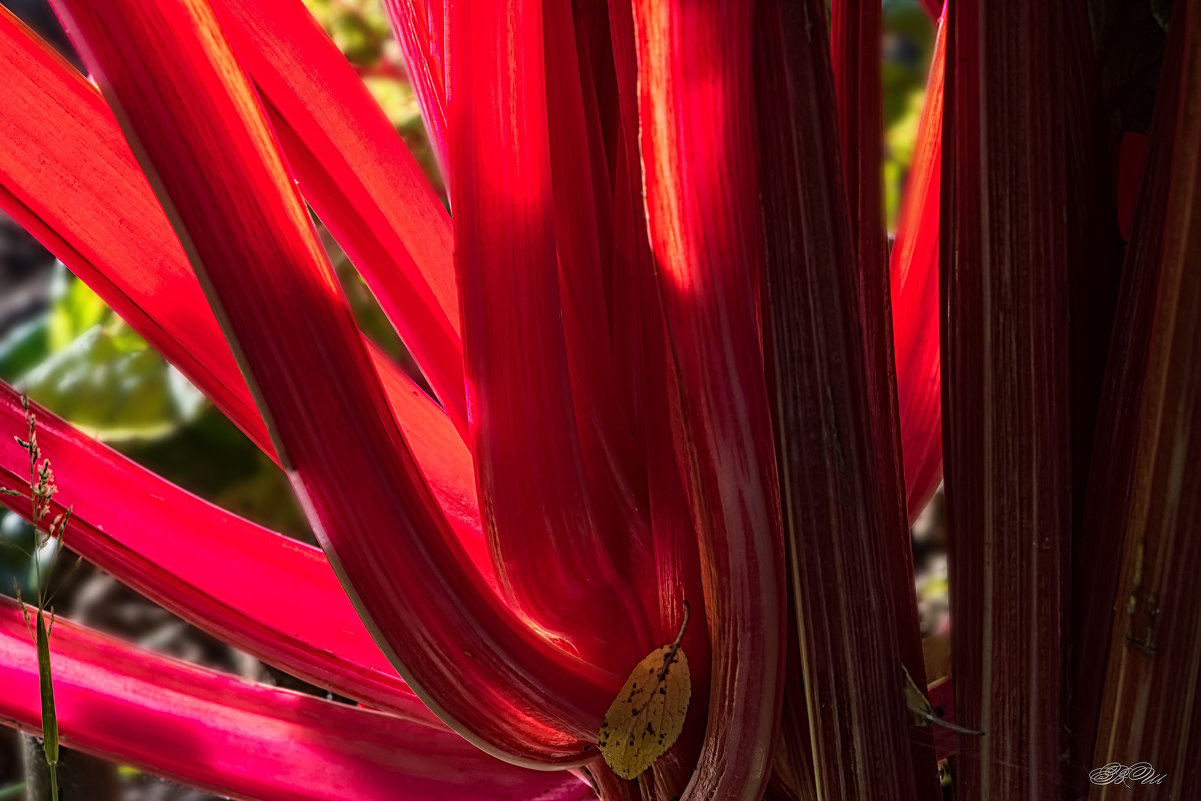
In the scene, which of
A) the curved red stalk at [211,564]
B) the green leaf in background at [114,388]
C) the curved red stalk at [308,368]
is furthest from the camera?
the green leaf in background at [114,388]

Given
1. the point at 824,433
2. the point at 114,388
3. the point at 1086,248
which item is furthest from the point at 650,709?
the point at 114,388

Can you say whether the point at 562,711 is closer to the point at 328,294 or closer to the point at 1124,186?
the point at 328,294

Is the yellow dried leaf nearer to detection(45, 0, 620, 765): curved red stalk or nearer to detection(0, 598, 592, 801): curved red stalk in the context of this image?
detection(45, 0, 620, 765): curved red stalk

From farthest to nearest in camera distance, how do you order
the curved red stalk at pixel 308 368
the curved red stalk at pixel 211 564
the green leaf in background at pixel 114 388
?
the green leaf in background at pixel 114 388
the curved red stalk at pixel 211 564
the curved red stalk at pixel 308 368

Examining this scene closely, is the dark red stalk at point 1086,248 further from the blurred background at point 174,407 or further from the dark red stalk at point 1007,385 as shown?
the blurred background at point 174,407

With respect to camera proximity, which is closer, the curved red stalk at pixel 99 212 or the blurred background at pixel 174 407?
the curved red stalk at pixel 99 212

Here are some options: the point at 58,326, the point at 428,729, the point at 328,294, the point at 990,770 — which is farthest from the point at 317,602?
the point at 58,326

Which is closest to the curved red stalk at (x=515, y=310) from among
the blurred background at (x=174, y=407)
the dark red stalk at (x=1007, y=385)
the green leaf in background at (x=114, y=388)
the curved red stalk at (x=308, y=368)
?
the curved red stalk at (x=308, y=368)
